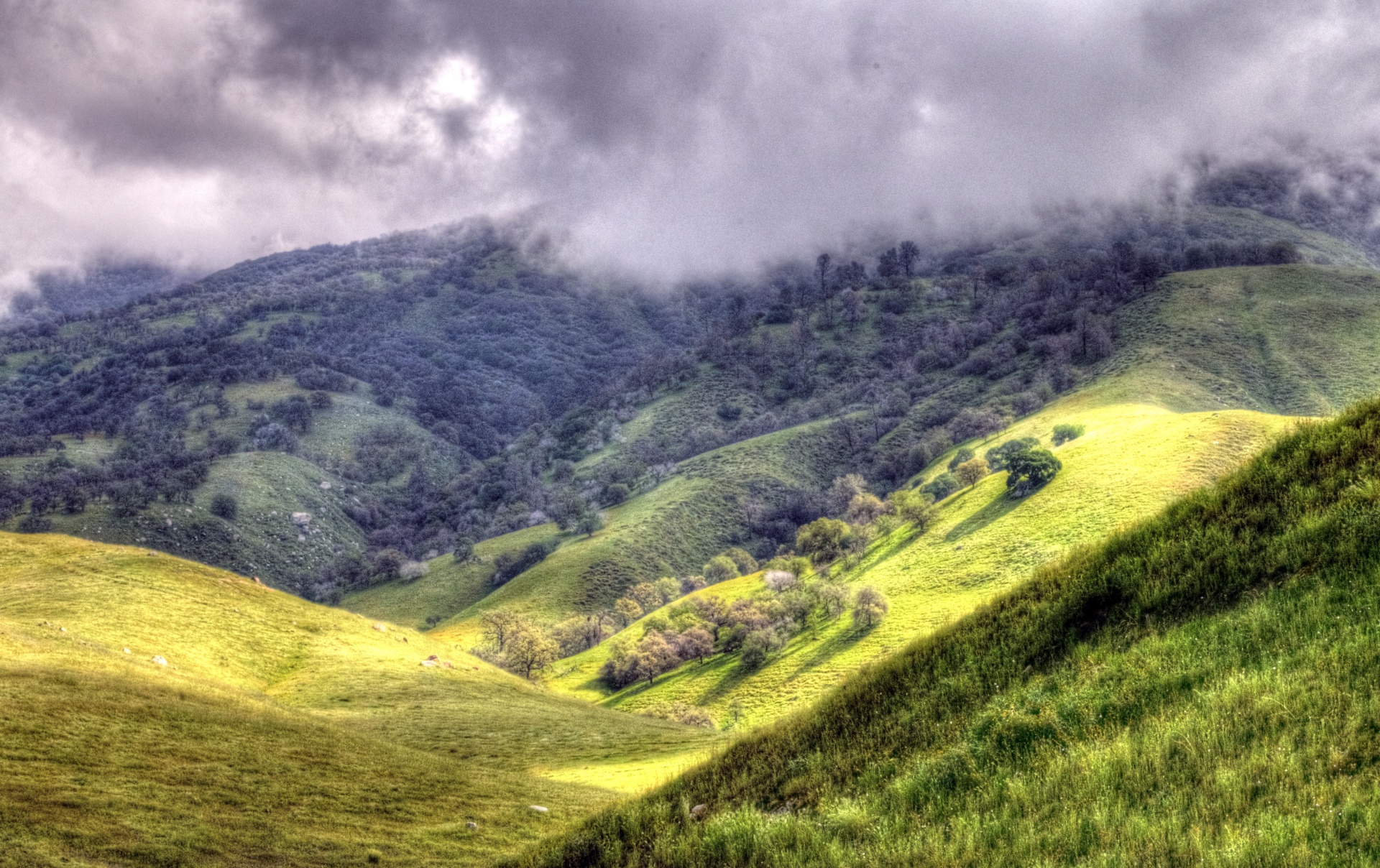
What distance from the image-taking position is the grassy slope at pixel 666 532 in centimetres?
11356

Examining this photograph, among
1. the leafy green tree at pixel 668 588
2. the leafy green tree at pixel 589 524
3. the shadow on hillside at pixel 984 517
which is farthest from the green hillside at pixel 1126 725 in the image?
the leafy green tree at pixel 589 524

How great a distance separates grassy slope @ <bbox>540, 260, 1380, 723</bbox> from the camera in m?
58.8

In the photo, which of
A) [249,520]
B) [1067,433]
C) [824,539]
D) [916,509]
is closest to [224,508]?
[249,520]

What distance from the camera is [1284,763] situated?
6.15 m

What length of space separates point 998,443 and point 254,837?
108409mm

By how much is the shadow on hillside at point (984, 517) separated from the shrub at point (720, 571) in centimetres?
4094

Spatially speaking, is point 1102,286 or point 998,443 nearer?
point 998,443

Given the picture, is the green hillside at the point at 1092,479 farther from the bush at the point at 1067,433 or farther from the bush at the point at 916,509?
the bush at the point at 1067,433

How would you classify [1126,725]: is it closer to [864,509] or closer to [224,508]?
[864,509]

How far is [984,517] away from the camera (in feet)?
242

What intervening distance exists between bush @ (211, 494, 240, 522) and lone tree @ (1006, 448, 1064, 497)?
5528 inches

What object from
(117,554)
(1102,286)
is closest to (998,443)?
(1102,286)

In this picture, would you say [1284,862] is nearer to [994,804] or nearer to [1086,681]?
[994,804]

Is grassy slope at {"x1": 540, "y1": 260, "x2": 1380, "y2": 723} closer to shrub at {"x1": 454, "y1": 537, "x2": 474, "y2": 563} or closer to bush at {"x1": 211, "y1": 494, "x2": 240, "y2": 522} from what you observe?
shrub at {"x1": 454, "y1": 537, "x2": 474, "y2": 563}
